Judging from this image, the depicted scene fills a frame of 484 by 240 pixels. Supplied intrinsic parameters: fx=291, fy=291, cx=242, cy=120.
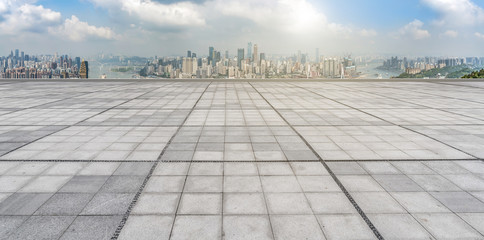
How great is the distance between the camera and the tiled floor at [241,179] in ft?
14.6

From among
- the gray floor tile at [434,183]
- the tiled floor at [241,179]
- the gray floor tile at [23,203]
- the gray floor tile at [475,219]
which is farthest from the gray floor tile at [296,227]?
the gray floor tile at [23,203]

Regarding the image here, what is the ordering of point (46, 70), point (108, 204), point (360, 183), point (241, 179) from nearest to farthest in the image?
point (108, 204) < point (360, 183) < point (241, 179) < point (46, 70)

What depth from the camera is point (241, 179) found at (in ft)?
20.4

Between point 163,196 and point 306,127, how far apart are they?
23.3 feet

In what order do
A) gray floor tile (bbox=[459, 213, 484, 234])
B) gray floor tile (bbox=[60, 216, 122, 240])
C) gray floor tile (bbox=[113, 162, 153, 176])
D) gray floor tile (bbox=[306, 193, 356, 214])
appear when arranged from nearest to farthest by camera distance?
1. gray floor tile (bbox=[60, 216, 122, 240])
2. gray floor tile (bbox=[459, 213, 484, 234])
3. gray floor tile (bbox=[306, 193, 356, 214])
4. gray floor tile (bbox=[113, 162, 153, 176])

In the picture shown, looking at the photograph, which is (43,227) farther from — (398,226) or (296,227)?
(398,226)

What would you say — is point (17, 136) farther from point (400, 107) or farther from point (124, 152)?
point (400, 107)

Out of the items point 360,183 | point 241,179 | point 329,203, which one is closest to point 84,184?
point 241,179

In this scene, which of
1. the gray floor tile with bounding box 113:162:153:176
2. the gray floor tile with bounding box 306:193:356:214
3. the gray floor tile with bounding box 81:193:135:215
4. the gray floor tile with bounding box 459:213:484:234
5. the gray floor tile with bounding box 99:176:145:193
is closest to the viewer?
the gray floor tile with bounding box 459:213:484:234

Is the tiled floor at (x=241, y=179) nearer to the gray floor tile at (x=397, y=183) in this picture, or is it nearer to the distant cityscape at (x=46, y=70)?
the gray floor tile at (x=397, y=183)

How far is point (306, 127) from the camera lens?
11211mm

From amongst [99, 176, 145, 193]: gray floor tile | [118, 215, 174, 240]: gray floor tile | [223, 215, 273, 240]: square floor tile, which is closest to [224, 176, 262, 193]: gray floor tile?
[223, 215, 273, 240]: square floor tile

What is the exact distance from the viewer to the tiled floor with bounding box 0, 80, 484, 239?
14.6 ft

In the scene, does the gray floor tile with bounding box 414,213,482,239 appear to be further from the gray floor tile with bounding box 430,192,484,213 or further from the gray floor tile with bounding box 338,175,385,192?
the gray floor tile with bounding box 338,175,385,192
